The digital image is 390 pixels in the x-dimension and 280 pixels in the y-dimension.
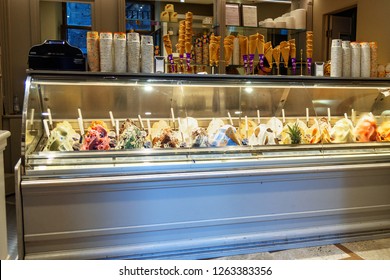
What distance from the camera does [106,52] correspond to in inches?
91.2

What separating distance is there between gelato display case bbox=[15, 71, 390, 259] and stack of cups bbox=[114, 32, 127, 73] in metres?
0.08

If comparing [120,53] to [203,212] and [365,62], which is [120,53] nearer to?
[203,212]

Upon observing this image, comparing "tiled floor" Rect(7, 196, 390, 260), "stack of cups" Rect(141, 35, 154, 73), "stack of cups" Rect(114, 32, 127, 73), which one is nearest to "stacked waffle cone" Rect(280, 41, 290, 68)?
"stack of cups" Rect(141, 35, 154, 73)

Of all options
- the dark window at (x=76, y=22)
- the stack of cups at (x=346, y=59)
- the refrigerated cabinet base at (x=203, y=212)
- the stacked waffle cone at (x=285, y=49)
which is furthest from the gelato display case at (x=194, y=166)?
the dark window at (x=76, y=22)

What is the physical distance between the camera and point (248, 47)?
3.05 meters

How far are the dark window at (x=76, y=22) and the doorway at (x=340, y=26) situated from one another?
2928mm

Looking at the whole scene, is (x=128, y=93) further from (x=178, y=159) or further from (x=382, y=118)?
(x=382, y=118)

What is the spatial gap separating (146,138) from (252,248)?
3.29ft

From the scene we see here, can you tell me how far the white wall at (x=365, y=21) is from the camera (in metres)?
3.88

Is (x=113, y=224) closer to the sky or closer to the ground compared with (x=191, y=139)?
closer to the ground

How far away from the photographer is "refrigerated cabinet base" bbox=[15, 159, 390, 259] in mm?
2088

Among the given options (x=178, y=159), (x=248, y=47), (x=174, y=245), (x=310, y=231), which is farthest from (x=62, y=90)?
(x=310, y=231)

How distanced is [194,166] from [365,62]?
1.61 m

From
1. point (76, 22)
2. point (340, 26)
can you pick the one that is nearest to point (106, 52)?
point (76, 22)
